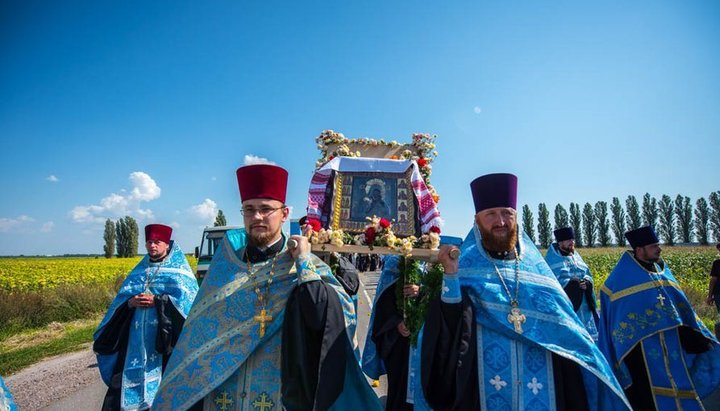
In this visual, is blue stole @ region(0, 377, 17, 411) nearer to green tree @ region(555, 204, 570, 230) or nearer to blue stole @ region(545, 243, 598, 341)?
blue stole @ region(545, 243, 598, 341)

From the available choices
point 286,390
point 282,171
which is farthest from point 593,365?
point 282,171

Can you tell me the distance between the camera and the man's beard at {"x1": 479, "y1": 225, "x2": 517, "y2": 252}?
3.09m

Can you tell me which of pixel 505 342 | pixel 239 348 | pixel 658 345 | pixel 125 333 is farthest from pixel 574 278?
pixel 125 333

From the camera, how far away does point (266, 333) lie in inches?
112

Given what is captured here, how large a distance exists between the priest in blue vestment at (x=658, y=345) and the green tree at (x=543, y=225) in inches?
3213

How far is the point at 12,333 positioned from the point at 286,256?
529 inches

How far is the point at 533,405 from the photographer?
275 centimetres

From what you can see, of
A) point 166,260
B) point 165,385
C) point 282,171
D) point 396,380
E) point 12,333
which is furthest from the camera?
point 12,333

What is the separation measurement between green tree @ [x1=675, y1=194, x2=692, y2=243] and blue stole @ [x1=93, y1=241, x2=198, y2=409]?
8853 centimetres

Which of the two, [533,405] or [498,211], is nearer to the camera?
[533,405]

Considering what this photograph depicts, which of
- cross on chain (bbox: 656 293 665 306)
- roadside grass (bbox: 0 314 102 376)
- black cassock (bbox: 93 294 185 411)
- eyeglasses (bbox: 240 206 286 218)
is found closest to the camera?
eyeglasses (bbox: 240 206 286 218)

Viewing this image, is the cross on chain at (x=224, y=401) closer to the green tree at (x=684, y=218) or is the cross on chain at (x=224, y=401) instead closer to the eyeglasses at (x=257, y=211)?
the eyeglasses at (x=257, y=211)

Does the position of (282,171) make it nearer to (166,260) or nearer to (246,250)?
(246,250)

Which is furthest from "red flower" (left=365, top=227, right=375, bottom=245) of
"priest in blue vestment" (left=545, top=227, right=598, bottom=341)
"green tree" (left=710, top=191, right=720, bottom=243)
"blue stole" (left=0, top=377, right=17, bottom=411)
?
"green tree" (left=710, top=191, right=720, bottom=243)
